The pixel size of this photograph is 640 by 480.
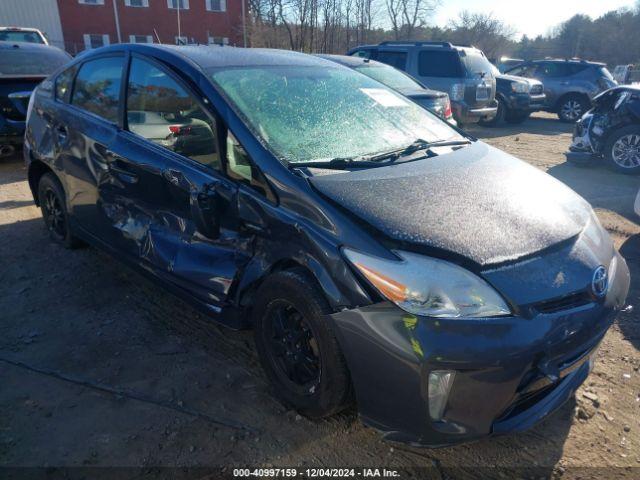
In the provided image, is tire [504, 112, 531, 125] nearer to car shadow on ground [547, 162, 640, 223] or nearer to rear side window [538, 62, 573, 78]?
rear side window [538, 62, 573, 78]

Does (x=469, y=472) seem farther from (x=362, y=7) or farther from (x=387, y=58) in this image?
(x=362, y=7)

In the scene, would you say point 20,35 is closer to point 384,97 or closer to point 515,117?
point 384,97

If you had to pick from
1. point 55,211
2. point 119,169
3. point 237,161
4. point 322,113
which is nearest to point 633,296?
point 322,113

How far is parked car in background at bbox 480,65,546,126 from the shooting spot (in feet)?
41.5

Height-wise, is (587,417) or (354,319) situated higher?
(354,319)

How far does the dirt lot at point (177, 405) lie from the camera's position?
217cm

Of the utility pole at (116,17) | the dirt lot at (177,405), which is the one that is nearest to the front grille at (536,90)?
the dirt lot at (177,405)

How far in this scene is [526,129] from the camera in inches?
505

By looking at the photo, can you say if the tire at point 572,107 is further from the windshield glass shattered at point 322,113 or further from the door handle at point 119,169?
the door handle at point 119,169

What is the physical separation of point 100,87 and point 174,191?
4.49ft

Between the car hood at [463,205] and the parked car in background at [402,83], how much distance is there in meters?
4.90

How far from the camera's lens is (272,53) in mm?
3357

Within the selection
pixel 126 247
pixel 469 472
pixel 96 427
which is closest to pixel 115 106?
pixel 126 247

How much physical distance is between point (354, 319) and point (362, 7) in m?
Result: 39.7
